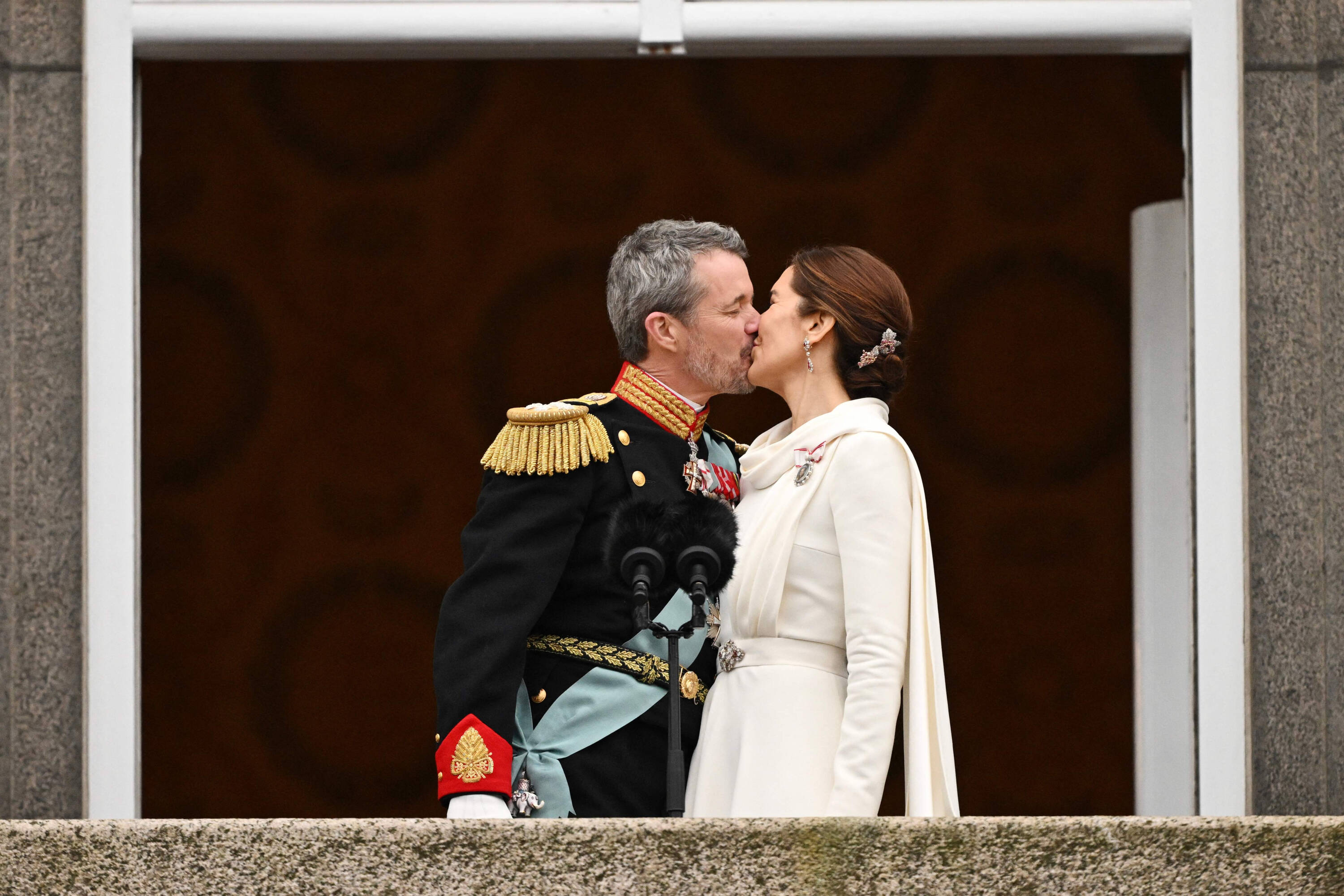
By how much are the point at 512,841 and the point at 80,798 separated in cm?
153

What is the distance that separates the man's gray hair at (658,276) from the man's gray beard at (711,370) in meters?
0.07

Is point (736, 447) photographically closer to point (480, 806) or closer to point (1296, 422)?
point (480, 806)

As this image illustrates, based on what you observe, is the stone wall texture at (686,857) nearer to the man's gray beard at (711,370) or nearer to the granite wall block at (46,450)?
the man's gray beard at (711,370)

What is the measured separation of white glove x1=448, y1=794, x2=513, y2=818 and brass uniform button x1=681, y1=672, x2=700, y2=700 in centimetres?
36

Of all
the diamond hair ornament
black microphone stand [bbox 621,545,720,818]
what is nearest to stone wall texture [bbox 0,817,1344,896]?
black microphone stand [bbox 621,545,720,818]

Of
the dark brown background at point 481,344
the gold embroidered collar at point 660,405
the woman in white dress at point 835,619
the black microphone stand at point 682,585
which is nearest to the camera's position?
the black microphone stand at point 682,585

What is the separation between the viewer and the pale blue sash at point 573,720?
2.89 metres

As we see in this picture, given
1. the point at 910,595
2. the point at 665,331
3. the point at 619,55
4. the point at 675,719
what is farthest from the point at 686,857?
the point at 619,55

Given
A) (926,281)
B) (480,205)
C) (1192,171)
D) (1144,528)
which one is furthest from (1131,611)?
(1192,171)

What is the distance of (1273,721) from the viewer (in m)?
3.39

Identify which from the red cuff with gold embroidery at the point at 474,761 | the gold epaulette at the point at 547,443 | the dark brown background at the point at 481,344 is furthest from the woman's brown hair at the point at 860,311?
the dark brown background at the point at 481,344

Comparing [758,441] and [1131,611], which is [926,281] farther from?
[758,441]

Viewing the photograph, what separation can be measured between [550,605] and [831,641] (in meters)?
0.50

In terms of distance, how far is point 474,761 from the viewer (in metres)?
2.77
